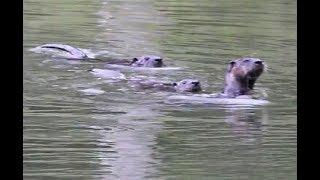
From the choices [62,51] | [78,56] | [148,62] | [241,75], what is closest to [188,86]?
[241,75]

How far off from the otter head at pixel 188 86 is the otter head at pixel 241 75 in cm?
18

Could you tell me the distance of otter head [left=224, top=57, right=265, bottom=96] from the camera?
14.7 feet

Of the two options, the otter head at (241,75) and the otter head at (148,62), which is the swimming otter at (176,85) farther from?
the otter head at (148,62)

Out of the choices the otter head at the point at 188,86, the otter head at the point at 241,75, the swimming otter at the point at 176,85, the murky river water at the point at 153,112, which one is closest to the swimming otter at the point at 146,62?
the murky river water at the point at 153,112

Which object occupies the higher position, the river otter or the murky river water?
the river otter

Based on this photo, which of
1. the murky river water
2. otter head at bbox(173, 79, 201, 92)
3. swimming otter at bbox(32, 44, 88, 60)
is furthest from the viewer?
swimming otter at bbox(32, 44, 88, 60)

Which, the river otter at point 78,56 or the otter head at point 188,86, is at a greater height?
the river otter at point 78,56

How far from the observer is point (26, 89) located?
435 centimetres

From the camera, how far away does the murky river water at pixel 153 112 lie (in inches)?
123

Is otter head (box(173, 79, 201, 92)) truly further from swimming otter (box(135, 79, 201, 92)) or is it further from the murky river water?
the murky river water

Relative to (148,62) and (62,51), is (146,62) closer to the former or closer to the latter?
(148,62)

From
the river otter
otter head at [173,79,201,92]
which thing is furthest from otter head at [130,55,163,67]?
otter head at [173,79,201,92]

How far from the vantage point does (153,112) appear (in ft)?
13.1
